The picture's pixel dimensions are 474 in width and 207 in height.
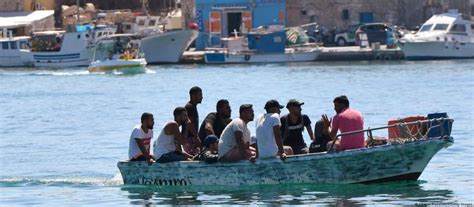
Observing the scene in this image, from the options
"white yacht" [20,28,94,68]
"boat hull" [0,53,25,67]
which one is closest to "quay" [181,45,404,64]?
"white yacht" [20,28,94,68]

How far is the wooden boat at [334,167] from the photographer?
23906 mm

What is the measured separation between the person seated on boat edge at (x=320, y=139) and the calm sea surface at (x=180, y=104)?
1.86 ft

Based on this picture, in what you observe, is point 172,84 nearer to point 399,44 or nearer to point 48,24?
point 399,44

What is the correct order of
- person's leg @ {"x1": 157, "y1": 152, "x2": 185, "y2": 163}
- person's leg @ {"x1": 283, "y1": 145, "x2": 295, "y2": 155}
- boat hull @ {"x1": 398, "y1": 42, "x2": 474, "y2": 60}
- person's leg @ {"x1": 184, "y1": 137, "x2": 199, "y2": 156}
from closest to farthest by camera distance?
1. person's leg @ {"x1": 283, "y1": 145, "x2": 295, "y2": 155}
2. person's leg @ {"x1": 157, "y1": 152, "x2": 185, "y2": 163}
3. person's leg @ {"x1": 184, "y1": 137, "x2": 199, "y2": 156}
4. boat hull @ {"x1": 398, "y1": 42, "x2": 474, "y2": 60}

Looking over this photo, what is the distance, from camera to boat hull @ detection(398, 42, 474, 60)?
7612 centimetres

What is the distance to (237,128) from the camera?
2370cm

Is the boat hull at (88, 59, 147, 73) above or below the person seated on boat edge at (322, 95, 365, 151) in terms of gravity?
below

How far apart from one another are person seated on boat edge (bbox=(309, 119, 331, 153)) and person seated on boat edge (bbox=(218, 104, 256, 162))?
0.93 m

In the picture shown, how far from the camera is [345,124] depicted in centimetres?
2372

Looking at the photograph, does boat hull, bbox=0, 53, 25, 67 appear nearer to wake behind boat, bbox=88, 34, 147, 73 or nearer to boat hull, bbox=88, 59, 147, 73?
wake behind boat, bbox=88, 34, 147, 73

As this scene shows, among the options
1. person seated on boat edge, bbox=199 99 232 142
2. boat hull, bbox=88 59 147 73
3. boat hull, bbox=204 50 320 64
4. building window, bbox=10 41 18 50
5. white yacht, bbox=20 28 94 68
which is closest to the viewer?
person seated on boat edge, bbox=199 99 232 142

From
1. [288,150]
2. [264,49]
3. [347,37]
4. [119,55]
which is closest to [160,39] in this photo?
[264,49]

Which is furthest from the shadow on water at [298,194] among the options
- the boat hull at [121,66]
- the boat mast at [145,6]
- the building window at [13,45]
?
the boat mast at [145,6]

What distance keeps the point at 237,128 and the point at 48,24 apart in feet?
216
